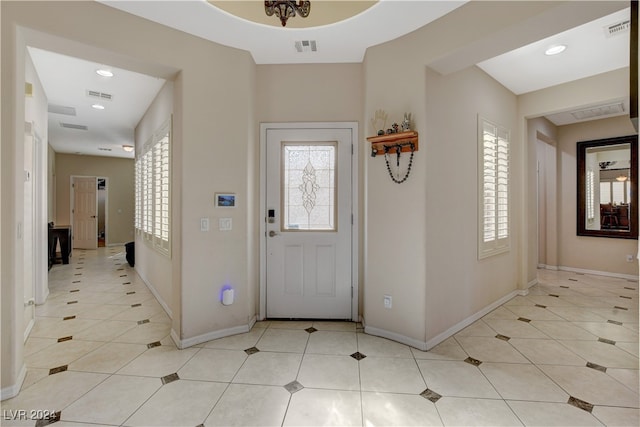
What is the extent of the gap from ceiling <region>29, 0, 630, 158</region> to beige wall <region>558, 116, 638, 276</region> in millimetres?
550

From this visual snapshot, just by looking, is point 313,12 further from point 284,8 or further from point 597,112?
point 597,112

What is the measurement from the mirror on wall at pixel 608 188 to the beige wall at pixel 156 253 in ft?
23.0

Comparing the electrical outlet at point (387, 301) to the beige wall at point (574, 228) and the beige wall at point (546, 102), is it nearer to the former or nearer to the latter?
the beige wall at point (546, 102)

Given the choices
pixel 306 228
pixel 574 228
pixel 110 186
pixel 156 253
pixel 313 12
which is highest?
pixel 313 12

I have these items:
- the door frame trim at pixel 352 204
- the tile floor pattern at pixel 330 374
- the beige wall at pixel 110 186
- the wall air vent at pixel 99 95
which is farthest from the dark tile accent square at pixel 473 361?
the beige wall at pixel 110 186

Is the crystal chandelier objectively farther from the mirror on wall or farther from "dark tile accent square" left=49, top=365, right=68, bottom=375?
the mirror on wall

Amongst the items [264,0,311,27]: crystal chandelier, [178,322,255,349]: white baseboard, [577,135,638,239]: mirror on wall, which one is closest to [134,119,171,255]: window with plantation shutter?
[178,322,255,349]: white baseboard

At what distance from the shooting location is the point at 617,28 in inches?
106

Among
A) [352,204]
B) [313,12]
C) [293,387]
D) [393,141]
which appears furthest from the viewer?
[352,204]

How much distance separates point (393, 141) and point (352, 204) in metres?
0.86

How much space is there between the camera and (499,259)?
3.82 metres

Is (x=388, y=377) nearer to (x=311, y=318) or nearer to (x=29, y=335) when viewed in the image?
(x=311, y=318)

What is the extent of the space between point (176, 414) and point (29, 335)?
2.32 m

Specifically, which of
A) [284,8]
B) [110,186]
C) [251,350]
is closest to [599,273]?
[251,350]
